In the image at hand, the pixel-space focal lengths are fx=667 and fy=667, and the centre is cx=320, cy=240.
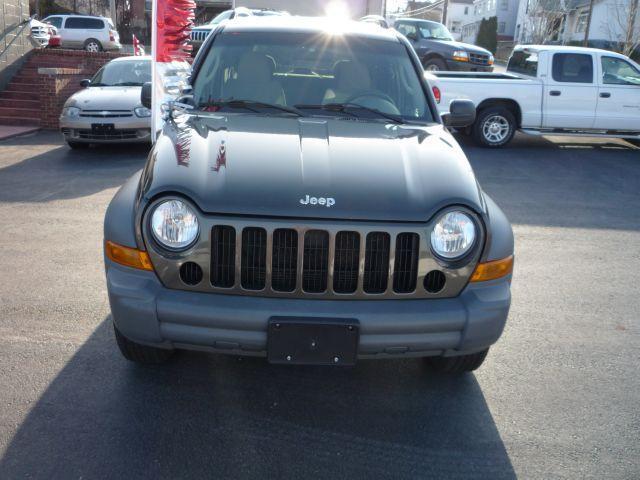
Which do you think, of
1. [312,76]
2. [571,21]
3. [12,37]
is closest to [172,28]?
[312,76]

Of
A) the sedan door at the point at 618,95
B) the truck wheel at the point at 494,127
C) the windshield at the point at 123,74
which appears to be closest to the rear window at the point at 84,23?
the windshield at the point at 123,74

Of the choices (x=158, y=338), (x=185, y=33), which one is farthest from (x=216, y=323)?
(x=185, y=33)

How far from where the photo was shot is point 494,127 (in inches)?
493

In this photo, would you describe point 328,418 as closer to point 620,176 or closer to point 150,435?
point 150,435

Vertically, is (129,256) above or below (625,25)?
below

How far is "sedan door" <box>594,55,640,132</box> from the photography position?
12391 mm

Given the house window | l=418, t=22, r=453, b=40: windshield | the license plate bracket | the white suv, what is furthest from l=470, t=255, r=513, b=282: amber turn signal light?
the house window

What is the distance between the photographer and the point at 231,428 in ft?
10.4

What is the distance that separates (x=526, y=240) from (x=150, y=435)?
4.70m

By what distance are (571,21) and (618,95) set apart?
4599 centimetres

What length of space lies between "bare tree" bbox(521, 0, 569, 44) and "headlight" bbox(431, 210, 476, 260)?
46.6 meters

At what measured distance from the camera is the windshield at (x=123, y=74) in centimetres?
1157

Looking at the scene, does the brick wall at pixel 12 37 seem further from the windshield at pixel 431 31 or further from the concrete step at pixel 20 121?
the windshield at pixel 431 31

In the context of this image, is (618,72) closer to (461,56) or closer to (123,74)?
(461,56)
